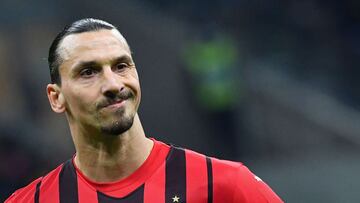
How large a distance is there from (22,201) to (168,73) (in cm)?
468

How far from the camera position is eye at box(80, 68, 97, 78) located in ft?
9.30

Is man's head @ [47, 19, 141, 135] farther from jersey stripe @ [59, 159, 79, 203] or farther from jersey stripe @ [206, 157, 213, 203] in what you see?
jersey stripe @ [206, 157, 213, 203]

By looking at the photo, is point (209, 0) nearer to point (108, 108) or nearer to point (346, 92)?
point (346, 92)

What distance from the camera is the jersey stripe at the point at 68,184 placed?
2.98 m

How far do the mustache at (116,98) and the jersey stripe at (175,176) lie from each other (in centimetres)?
32

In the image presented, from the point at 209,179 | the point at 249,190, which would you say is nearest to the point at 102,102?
the point at 209,179

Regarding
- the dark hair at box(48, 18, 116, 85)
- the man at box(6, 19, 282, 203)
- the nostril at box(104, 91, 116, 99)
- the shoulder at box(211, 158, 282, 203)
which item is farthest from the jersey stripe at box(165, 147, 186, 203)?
the dark hair at box(48, 18, 116, 85)

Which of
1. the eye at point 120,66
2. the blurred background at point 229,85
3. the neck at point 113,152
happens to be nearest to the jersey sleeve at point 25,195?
the neck at point 113,152

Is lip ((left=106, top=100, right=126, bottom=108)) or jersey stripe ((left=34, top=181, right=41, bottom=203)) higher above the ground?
lip ((left=106, top=100, right=126, bottom=108))

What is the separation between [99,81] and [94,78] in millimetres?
31

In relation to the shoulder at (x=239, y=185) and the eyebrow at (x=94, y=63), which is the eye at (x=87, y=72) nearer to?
the eyebrow at (x=94, y=63)

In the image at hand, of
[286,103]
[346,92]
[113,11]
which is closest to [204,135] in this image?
[286,103]

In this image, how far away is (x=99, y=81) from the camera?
2.79 m

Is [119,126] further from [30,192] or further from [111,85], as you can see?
[30,192]
